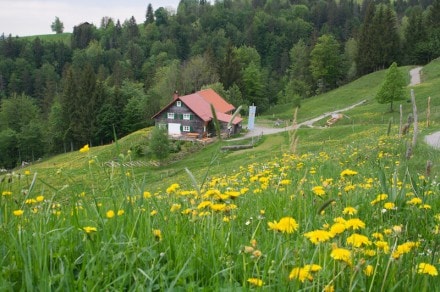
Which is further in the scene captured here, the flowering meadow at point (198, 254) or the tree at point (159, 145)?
the tree at point (159, 145)

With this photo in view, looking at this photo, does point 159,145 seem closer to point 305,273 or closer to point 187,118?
point 187,118

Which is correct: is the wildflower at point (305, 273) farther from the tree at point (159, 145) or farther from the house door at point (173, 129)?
the house door at point (173, 129)

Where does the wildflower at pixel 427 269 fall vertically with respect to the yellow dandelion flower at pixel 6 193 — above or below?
below

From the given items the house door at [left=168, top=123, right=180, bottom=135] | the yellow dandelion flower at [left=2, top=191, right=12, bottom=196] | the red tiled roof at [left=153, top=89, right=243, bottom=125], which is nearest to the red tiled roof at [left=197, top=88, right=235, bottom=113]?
the red tiled roof at [left=153, top=89, right=243, bottom=125]

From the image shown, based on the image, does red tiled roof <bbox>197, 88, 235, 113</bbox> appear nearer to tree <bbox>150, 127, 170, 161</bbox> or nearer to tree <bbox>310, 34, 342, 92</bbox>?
tree <bbox>150, 127, 170, 161</bbox>

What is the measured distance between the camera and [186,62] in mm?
123188

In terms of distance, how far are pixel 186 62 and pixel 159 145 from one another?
3352 inches

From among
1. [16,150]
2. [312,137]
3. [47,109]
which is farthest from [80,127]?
[312,137]

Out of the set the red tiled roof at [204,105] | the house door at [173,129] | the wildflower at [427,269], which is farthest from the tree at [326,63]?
the wildflower at [427,269]

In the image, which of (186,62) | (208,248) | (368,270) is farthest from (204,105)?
(186,62)

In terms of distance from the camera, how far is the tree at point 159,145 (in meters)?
41.3

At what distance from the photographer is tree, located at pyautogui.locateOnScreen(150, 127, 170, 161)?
136 ft

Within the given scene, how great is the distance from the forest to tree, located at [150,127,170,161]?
12.9m

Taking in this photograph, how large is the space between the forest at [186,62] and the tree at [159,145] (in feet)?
42.4
